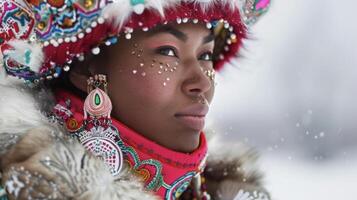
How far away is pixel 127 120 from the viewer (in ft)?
5.00

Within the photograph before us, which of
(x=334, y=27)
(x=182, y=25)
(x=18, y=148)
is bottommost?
(x=18, y=148)

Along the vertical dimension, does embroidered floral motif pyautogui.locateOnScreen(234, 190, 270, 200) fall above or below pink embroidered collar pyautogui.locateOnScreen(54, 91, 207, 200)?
above

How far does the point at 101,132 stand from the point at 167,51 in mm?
246

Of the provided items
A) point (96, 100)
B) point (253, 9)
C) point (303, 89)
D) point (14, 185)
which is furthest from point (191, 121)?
point (303, 89)

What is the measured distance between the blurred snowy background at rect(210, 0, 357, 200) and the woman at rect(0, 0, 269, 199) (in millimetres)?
2671

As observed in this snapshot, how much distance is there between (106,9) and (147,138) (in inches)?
12.7

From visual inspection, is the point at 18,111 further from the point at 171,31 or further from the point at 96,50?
the point at 171,31

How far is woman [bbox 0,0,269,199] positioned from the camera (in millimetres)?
1408

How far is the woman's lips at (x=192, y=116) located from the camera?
1.51m

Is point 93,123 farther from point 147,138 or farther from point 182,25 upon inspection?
point 182,25

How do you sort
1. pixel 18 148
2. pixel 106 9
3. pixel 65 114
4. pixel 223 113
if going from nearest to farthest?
pixel 18 148, pixel 106 9, pixel 65 114, pixel 223 113

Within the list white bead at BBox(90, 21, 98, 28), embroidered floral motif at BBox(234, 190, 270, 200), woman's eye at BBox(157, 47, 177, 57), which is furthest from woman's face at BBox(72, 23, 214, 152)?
embroidered floral motif at BBox(234, 190, 270, 200)

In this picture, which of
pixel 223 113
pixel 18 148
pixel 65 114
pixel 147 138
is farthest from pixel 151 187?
pixel 223 113

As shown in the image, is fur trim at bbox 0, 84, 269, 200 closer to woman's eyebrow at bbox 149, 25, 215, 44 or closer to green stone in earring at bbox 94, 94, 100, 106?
green stone in earring at bbox 94, 94, 100, 106
